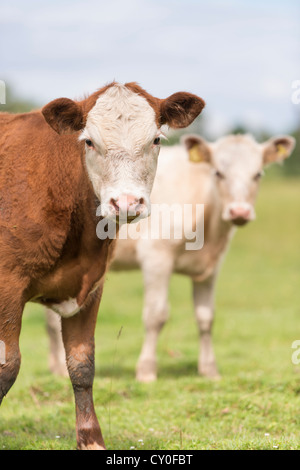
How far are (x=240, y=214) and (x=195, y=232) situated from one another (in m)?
1.01

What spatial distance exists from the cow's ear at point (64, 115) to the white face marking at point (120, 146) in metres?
0.14

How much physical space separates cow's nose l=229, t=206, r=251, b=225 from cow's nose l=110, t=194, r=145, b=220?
415 cm

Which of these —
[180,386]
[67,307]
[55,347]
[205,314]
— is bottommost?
[55,347]

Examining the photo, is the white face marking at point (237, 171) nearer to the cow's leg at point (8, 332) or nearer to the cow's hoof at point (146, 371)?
the cow's hoof at point (146, 371)

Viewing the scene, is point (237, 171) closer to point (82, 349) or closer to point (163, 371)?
point (163, 371)

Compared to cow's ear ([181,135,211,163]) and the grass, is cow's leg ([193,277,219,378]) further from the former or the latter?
cow's ear ([181,135,211,163])

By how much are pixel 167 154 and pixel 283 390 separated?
419cm

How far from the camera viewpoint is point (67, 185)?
197 inches

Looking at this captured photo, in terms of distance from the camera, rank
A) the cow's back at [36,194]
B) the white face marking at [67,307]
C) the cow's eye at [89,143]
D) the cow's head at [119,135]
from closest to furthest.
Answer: the cow's head at [119,135] < the cow's eye at [89,143] < the cow's back at [36,194] < the white face marking at [67,307]

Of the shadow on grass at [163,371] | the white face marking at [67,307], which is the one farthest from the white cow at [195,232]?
the white face marking at [67,307]

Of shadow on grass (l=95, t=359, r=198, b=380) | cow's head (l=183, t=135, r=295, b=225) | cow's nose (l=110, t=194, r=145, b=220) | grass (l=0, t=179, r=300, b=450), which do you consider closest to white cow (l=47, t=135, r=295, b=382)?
cow's head (l=183, t=135, r=295, b=225)

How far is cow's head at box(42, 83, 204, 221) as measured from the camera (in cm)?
432

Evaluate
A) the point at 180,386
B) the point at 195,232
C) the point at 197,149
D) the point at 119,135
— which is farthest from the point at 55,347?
the point at 119,135

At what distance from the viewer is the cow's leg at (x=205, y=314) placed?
9.14 m
